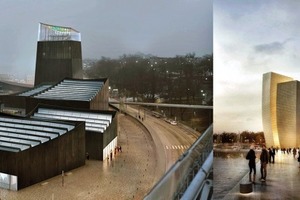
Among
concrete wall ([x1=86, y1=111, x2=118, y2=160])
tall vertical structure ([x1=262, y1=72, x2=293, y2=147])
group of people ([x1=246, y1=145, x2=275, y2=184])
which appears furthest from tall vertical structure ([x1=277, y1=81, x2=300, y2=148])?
concrete wall ([x1=86, y1=111, x2=118, y2=160])

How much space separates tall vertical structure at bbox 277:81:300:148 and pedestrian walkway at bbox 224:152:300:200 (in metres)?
0.15

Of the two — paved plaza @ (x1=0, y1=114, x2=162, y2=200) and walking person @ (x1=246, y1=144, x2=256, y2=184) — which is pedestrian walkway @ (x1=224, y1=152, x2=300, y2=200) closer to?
walking person @ (x1=246, y1=144, x2=256, y2=184)

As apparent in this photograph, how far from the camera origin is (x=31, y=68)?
3186 millimetres

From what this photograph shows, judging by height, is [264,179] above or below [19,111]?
below

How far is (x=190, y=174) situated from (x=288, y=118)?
1.17 metres

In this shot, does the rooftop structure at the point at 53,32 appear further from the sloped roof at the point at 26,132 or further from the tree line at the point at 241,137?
the tree line at the point at 241,137

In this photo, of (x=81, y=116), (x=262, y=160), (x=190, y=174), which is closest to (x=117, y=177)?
(x=81, y=116)

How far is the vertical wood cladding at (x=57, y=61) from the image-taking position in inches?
123

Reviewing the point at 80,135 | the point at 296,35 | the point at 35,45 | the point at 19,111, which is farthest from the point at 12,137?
the point at 296,35

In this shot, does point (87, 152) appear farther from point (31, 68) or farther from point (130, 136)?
point (31, 68)

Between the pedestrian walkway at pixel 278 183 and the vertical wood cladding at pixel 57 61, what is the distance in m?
1.90

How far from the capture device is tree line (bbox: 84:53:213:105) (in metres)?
3.23

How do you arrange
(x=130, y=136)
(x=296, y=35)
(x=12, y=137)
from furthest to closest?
(x=296, y=35), (x=130, y=136), (x=12, y=137)

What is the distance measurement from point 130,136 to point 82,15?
1.11 metres
